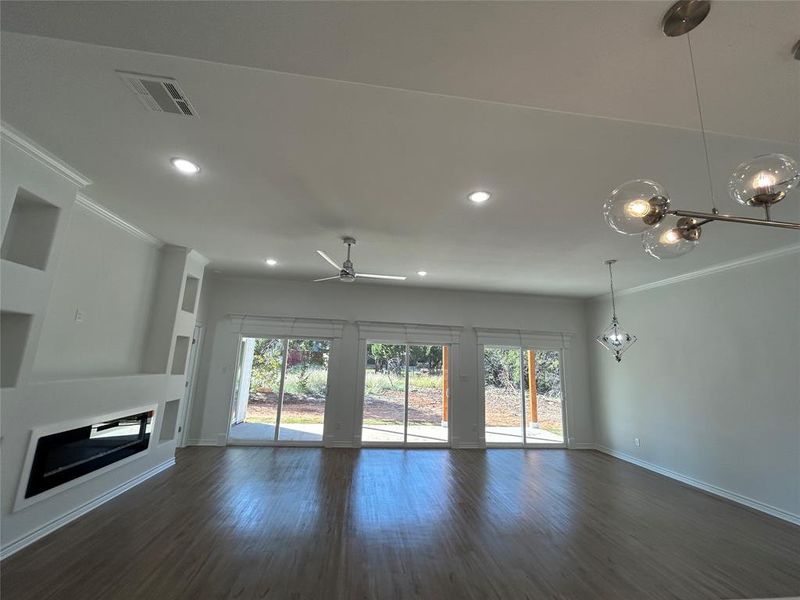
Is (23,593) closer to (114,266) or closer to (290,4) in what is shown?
(114,266)

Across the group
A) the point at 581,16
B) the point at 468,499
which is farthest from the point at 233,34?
the point at 468,499

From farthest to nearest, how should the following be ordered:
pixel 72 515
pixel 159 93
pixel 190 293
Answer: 1. pixel 190 293
2. pixel 72 515
3. pixel 159 93

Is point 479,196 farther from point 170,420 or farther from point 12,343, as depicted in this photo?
point 170,420

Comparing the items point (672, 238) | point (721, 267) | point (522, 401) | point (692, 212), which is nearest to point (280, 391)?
point (522, 401)

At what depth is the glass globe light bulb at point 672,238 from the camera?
5.27 feet

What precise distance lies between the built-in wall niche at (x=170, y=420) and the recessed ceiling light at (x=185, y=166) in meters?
3.51

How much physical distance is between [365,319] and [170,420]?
11.1 ft

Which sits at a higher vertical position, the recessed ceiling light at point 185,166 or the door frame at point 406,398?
the recessed ceiling light at point 185,166

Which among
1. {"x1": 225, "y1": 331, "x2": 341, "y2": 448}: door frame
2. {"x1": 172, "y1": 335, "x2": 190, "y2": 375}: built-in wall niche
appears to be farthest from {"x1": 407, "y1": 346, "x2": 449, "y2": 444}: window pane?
{"x1": 172, "y1": 335, "x2": 190, "y2": 375}: built-in wall niche

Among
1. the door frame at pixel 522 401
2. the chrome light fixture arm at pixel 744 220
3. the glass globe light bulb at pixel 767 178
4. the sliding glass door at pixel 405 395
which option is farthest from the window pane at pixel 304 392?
the glass globe light bulb at pixel 767 178

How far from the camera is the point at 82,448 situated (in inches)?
129

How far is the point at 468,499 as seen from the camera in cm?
395

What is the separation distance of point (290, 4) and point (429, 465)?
5509mm

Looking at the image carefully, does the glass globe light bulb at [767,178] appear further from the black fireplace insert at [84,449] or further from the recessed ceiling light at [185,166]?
the black fireplace insert at [84,449]
